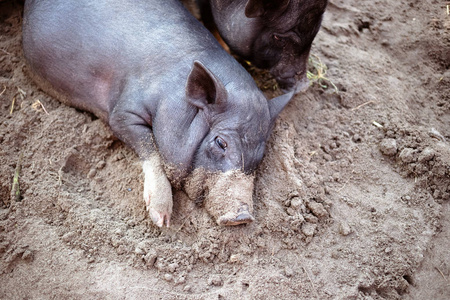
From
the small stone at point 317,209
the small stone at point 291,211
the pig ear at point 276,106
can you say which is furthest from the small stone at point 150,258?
the pig ear at point 276,106

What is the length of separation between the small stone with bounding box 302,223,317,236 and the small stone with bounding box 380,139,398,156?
47.1 inches

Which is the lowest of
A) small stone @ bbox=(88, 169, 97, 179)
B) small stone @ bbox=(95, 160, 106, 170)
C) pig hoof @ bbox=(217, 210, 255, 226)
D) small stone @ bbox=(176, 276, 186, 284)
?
small stone @ bbox=(88, 169, 97, 179)

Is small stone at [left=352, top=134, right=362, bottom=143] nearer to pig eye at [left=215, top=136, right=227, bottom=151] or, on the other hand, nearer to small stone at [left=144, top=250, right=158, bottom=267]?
pig eye at [left=215, top=136, right=227, bottom=151]

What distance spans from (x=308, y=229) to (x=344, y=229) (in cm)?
31

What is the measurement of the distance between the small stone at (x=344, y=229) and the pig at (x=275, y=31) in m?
1.55

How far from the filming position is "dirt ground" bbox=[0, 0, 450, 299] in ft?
10.8

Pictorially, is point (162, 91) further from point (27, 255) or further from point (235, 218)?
point (27, 255)

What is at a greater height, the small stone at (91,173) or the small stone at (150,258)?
the small stone at (150,258)

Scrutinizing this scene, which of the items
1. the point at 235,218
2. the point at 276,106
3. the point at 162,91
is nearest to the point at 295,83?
the point at 276,106

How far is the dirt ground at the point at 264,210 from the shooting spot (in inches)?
129

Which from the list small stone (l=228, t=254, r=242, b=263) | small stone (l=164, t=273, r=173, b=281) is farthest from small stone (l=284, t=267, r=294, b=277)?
small stone (l=164, t=273, r=173, b=281)

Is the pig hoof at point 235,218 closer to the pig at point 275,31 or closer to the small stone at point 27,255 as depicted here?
the small stone at point 27,255

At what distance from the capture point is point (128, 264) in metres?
3.32

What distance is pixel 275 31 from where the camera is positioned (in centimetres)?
441
